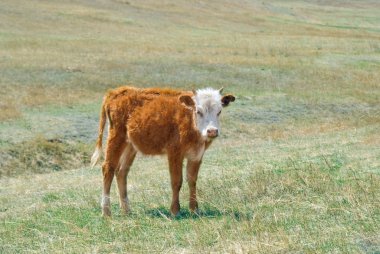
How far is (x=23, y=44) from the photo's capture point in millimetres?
45000

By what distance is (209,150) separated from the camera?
22.9 m

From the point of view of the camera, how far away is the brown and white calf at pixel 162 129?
1084 centimetres

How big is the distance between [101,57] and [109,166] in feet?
99.2

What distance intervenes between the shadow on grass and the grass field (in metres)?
0.04

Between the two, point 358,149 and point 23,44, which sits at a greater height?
point 358,149

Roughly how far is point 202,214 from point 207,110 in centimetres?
167

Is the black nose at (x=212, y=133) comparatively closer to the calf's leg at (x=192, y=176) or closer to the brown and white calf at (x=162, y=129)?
the brown and white calf at (x=162, y=129)

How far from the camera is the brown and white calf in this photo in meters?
10.8

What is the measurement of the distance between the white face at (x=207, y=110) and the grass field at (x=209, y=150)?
3.99ft

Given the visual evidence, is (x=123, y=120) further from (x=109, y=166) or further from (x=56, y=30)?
(x=56, y=30)

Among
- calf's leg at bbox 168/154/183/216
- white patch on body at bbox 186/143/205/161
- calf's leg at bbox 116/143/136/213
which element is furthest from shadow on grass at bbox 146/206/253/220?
white patch on body at bbox 186/143/205/161

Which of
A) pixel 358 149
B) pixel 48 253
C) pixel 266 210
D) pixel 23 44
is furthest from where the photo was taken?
pixel 23 44

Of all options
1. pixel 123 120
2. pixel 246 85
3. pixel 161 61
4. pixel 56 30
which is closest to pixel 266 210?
pixel 123 120

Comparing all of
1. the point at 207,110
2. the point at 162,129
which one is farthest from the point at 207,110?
the point at 162,129
